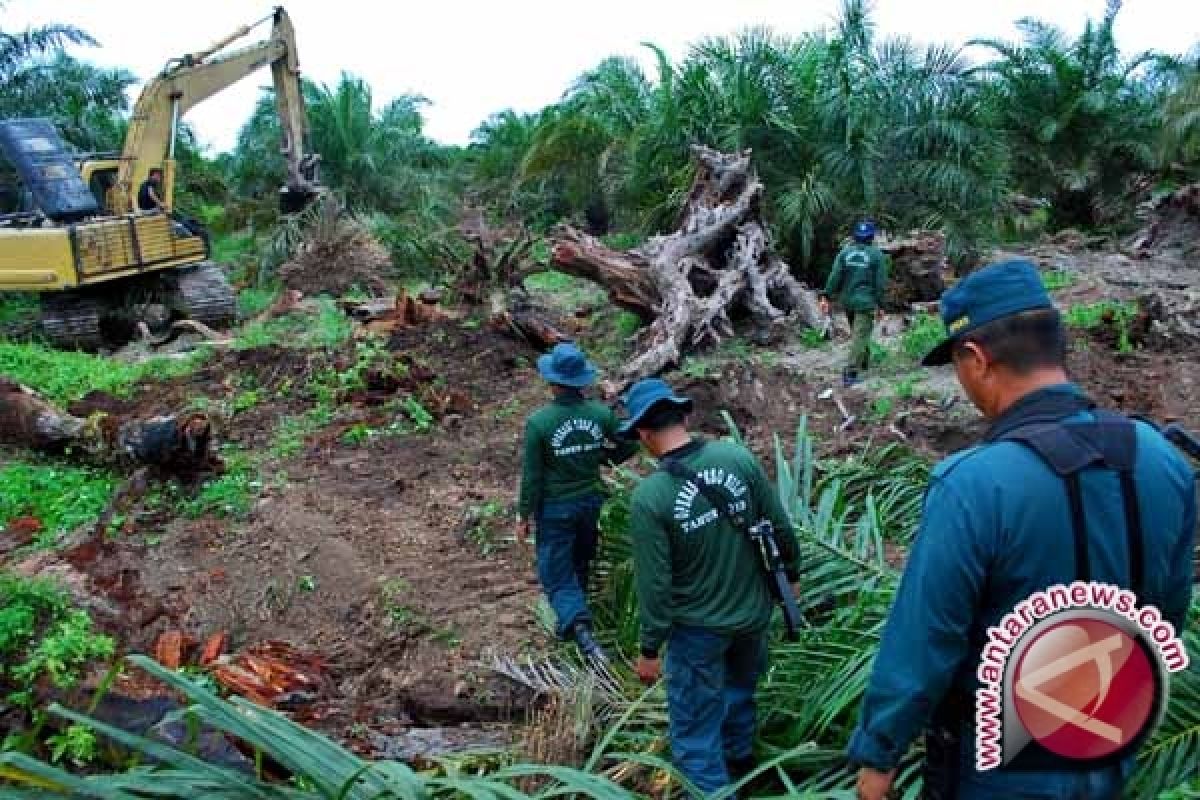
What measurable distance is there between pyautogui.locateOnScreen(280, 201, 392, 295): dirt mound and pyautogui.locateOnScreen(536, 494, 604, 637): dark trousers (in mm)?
11809

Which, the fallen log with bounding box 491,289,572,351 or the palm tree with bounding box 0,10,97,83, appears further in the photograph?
the palm tree with bounding box 0,10,97,83

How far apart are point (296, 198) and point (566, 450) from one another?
47.5 feet

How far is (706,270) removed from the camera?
11273 millimetres

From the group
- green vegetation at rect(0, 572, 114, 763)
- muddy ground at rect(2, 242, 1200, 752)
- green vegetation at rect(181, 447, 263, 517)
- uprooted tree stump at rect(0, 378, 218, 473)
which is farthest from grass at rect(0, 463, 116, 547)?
green vegetation at rect(0, 572, 114, 763)

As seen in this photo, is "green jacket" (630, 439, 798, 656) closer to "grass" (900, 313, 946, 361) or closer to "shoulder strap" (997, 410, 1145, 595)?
"shoulder strap" (997, 410, 1145, 595)

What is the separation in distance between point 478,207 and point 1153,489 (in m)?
23.3

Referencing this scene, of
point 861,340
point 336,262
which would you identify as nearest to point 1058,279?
point 861,340

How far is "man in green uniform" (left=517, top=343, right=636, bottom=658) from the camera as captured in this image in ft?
16.3

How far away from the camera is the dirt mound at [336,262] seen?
1622 cm

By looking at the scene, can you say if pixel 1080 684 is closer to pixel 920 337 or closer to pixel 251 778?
pixel 251 778

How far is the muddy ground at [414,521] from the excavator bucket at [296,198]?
7.70m

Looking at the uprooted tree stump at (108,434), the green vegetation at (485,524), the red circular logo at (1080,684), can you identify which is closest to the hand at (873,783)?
the red circular logo at (1080,684)

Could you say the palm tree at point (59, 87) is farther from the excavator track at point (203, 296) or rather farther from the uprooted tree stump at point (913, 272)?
the uprooted tree stump at point (913, 272)

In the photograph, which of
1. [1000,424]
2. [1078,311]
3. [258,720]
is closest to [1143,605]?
[1000,424]
